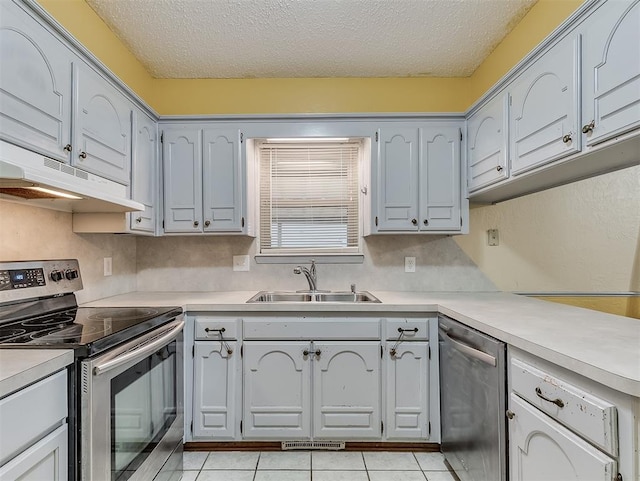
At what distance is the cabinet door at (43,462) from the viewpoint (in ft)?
2.66

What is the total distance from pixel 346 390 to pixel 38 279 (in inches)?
65.8

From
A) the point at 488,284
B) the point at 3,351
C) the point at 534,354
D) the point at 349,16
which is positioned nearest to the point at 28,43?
the point at 3,351

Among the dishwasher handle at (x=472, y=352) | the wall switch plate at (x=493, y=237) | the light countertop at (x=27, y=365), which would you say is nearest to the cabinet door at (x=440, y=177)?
the wall switch plate at (x=493, y=237)

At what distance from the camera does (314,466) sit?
5.78ft

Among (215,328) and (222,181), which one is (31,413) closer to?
(215,328)

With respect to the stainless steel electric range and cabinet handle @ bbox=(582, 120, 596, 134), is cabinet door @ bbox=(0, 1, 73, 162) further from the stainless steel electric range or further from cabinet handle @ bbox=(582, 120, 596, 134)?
cabinet handle @ bbox=(582, 120, 596, 134)

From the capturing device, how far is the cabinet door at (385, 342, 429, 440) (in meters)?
1.86

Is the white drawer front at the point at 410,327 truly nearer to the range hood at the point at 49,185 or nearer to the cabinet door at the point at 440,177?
the cabinet door at the point at 440,177

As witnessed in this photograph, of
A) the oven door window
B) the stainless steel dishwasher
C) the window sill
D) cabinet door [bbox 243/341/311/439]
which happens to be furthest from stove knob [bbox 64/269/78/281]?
the stainless steel dishwasher

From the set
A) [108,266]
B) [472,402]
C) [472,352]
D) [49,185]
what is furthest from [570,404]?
[108,266]

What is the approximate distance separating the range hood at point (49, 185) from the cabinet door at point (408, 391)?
5.33 feet

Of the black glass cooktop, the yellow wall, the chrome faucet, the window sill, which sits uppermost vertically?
the yellow wall

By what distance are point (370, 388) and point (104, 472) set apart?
128cm

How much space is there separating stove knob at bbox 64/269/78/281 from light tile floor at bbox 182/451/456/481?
1.20m
